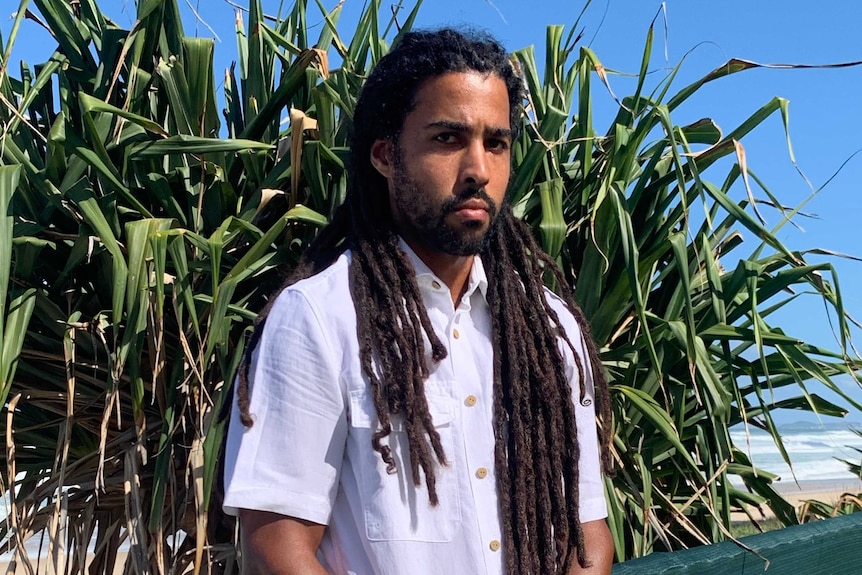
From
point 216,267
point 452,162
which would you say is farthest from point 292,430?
point 216,267

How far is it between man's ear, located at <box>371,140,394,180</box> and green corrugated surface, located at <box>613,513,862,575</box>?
1.02 meters

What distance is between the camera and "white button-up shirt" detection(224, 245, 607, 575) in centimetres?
130

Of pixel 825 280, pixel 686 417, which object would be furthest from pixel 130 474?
pixel 825 280

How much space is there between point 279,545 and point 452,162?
596 millimetres

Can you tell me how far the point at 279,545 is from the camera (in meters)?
1.28

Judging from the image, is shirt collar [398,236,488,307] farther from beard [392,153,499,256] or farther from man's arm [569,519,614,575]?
man's arm [569,519,614,575]

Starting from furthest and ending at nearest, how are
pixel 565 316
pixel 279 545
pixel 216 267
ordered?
pixel 216 267
pixel 565 316
pixel 279 545

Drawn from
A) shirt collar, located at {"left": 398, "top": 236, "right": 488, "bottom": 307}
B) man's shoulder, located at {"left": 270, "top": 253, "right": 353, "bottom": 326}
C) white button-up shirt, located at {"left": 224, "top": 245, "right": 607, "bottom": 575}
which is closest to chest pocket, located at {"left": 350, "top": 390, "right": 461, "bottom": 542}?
white button-up shirt, located at {"left": 224, "top": 245, "right": 607, "bottom": 575}

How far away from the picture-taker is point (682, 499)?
2902 mm

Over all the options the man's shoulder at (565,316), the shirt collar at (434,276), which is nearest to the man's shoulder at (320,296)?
the shirt collar at (434,276)

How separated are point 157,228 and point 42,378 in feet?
1.99

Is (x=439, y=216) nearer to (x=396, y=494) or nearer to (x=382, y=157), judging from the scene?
(x=382, y=157)

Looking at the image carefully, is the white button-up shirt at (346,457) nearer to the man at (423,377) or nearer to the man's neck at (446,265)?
the man at (423,377)

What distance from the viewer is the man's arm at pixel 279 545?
4.17ft
